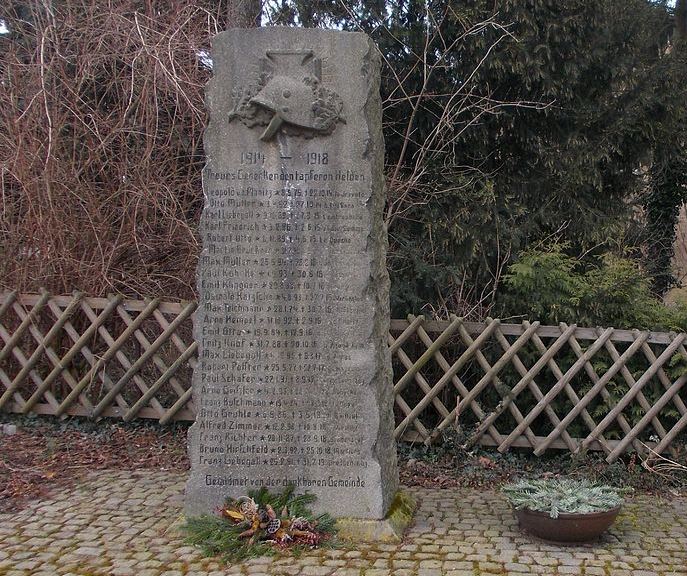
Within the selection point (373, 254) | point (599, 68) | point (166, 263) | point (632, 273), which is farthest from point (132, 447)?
→ point (599, 68)

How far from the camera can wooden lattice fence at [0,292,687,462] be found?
6344 millimetres

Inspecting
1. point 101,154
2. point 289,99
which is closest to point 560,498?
point 289,99

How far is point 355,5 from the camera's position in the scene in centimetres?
825

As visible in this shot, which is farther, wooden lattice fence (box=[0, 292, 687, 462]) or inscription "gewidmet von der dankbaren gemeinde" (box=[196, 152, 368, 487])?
wooden lattice fence (box=[0, 292, 687, 462])

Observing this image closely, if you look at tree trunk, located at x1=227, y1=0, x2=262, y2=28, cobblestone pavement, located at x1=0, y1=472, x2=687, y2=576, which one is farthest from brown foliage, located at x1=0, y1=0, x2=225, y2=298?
cobblestone pavement, located at x1=0, y1=472, x2=687, y2=576

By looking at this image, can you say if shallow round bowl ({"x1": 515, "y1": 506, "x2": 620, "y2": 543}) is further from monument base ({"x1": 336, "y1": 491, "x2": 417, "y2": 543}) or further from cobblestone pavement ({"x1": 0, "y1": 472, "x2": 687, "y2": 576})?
monument base ({"x1": 336, "y1": 491, "x2": 417, "y2": 543})

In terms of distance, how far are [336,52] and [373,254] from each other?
50.7 inches

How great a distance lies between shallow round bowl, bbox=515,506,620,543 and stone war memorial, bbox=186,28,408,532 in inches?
37.9

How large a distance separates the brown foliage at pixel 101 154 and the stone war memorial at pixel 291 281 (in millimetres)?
3105

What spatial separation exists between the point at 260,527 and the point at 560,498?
191 centimetres

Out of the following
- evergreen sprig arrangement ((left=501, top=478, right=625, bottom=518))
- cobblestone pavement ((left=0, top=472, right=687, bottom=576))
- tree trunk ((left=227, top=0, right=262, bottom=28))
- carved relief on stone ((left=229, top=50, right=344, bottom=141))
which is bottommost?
cobblestone pavement ((left=0, top=472, right=687, bottom=576))

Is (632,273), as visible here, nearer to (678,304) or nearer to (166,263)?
(678,304)

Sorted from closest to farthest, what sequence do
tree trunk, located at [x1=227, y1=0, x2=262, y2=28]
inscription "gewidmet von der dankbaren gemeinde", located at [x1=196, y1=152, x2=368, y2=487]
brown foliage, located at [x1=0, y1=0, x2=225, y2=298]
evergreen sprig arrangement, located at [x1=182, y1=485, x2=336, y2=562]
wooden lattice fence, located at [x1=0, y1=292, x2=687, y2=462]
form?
evergreen sprig arrangement, located at [x1=182, y1=485, x2=336, y2=562], inscription "gewidmet von der dankbaren gemeinde", located at [x1=196, y1=152, x2=368, y2=487], wooden lattice fence, located at [x1=0, y1=292, x2=687, y2=462], brown foliage, located at [x1=0, y1=0, x2=225, y2=298], tree trunk, located at [x1=227, y1=0, x2=262, y2=28]

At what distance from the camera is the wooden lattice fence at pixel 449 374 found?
6.34 meters
